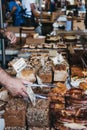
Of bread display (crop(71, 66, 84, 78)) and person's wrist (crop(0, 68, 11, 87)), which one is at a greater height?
person's wrist (crop(0, 68, 11, 87))

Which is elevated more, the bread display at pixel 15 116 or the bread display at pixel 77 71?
the bread display at pixel 15 116

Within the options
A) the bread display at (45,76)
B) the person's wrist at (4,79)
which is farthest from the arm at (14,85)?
the bread display at (45,76)

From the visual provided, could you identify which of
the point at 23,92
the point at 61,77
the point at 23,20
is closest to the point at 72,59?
the point at 61,77

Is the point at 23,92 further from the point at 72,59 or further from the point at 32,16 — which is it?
the point at 32,16

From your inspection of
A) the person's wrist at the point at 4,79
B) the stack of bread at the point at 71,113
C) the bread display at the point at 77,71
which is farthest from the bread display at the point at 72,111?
the bread display at the point at 77,71

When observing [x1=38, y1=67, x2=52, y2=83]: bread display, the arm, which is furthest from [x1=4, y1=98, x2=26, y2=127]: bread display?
[x1=38, y1=67, x2=52, y2=83]: bread display

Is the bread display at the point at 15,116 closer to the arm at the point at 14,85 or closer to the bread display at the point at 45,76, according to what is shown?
the arm at the point at 14,85

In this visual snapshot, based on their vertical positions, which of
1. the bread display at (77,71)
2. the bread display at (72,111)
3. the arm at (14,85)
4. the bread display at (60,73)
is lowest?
the bread display at (77,71)

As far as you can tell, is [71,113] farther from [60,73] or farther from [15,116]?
[60,73]

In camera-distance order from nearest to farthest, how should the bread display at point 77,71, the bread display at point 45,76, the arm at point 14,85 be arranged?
the arm at point 14,85 → the bread display at point 45,76 → the bread display at point 77,71

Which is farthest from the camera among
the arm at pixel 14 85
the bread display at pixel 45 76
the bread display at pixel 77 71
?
the bread display at pixel 77 71

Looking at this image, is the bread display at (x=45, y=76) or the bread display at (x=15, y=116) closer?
the bread display at (x=15, y=116)

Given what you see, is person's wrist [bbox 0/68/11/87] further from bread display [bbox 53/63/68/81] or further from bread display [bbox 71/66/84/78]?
bread display [bbox 71/66/84/78]

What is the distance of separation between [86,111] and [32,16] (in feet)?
21.4
